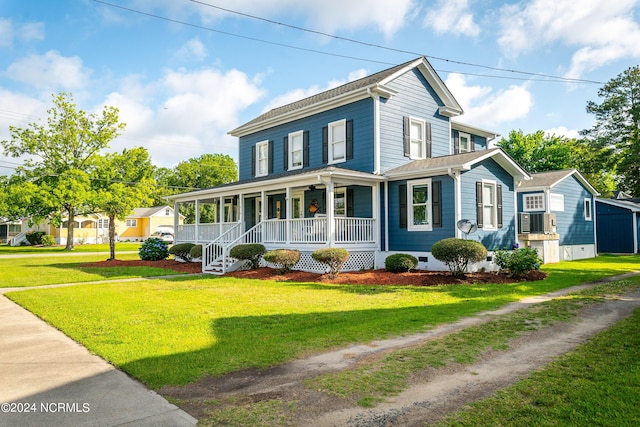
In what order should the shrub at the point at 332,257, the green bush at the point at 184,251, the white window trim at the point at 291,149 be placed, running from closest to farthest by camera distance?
the shrub at the point at 332,257, the white window trim at the point at 291,149, the green bush at the point at 184,251

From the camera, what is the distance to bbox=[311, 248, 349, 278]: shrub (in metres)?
13.9

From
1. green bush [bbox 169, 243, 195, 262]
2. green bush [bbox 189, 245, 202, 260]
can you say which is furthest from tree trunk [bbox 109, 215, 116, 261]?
green bush [bbox 189, 245, 202, 260]

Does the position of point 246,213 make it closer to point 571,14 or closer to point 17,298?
point 17,298

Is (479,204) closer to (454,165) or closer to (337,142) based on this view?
(454,165)

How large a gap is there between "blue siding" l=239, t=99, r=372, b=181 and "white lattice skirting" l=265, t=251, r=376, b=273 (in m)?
3.28

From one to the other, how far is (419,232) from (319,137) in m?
6.26

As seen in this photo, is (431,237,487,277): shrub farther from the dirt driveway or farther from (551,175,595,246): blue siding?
(551,175,595,246): blue siding

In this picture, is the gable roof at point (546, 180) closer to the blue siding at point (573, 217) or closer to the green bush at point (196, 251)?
the blue siding at point (573, 217)

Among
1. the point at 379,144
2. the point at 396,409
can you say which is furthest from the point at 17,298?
the point at 379,144

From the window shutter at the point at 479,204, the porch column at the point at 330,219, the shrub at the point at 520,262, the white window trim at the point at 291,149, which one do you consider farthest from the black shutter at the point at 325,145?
the shrub at the point at 520,262

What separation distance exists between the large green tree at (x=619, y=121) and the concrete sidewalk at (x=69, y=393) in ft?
138

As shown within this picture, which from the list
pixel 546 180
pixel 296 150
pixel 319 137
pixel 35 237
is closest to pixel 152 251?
pixel 296 150

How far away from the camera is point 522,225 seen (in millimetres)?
18953

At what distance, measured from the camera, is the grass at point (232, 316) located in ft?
18.1
